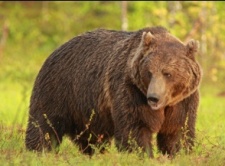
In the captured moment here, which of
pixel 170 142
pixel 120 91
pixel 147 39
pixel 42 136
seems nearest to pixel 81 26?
pixel 42 136

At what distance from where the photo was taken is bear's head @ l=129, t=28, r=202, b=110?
696 centimetres

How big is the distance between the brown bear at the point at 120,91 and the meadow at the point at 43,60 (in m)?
0.22

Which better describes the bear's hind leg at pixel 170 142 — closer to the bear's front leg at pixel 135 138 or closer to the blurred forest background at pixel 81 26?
the bear's front leg at pixel 135 138

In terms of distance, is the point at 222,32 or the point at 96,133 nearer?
the point at 96,133

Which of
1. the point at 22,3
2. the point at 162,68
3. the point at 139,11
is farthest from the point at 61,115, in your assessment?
the point at 22,3

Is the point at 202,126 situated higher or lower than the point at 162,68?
lower

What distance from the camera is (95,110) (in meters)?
8.02

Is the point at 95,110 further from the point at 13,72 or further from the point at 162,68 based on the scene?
the point at 13,72

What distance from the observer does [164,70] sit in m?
6.99

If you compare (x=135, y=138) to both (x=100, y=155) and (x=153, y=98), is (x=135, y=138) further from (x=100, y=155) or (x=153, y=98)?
(x=153, y=98)

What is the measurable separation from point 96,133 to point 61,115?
587mm

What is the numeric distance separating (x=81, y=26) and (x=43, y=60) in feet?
19.9

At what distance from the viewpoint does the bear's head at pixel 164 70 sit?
6.96 metres

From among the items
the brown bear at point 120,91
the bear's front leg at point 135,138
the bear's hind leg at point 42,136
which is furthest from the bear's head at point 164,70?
the bear's hind leg at point 42,136
